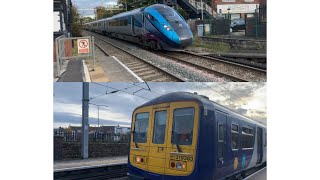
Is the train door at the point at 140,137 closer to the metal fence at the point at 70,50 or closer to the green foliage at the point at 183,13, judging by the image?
the metal fence at the point at 70,50

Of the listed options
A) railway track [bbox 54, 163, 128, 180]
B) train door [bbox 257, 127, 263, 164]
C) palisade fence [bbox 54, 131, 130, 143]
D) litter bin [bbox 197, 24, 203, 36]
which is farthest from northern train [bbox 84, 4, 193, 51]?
railway track [bbox 54, 163, 128, 180]

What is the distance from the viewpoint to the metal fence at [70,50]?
4082 mm

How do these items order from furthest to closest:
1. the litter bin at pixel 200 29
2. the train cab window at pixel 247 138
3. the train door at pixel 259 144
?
the train door at pixel 259 144 < the train cab window at pixel 247 138 < the litter bin at pixel 200 29

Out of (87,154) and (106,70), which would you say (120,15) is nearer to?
(106,70)

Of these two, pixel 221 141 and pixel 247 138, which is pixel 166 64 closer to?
pixel 221 141

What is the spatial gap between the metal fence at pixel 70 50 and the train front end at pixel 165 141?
0.91 metres

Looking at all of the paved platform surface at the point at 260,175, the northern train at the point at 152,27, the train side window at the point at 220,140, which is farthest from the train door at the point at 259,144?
the northern train at the point at 152,27

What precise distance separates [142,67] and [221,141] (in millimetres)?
1288

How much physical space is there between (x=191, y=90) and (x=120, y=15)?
1.42 meters

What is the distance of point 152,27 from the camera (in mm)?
4949

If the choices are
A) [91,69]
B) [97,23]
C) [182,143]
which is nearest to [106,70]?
[91,69]

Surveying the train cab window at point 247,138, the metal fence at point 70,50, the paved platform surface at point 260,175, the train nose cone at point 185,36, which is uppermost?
the train nose cone at point 185,36

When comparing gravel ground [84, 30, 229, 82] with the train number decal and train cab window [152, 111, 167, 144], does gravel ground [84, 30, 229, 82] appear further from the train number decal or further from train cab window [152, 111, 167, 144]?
the train number decal

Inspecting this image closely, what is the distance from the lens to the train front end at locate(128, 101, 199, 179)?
11.6ft
